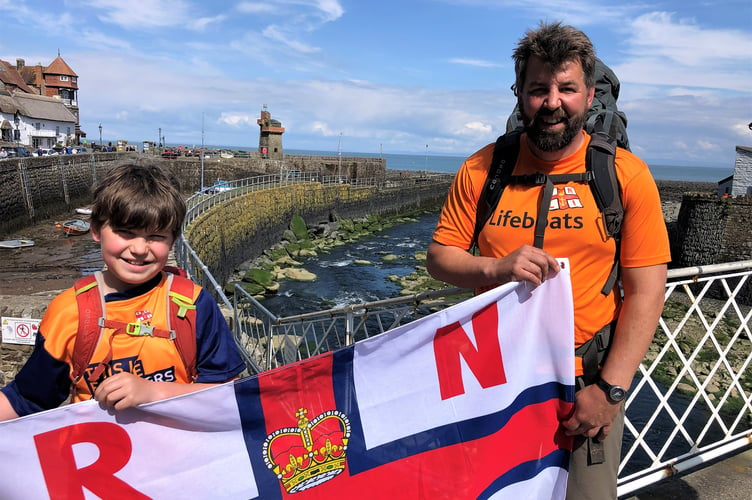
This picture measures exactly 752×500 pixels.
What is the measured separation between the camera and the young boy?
1.89 m

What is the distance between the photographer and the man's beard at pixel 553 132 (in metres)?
2.04

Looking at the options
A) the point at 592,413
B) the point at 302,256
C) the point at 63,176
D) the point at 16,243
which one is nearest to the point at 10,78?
the point at 63,176

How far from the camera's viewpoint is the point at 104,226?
1985 millimetres

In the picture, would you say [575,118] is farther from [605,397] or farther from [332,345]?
[332,345]

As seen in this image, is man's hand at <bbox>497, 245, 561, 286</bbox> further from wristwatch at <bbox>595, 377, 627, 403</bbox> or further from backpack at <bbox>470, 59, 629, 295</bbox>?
wristwatch at <bbox>595, 377, 627, 403</bbox>

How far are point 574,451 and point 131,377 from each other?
184cm

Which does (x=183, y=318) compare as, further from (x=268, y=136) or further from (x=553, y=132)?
(x=268, y=136)

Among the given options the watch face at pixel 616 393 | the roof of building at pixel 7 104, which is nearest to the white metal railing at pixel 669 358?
the watch face at pixel 616 393

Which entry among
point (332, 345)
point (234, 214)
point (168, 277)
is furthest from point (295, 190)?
point (168, 277)

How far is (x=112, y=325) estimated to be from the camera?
1957 mm

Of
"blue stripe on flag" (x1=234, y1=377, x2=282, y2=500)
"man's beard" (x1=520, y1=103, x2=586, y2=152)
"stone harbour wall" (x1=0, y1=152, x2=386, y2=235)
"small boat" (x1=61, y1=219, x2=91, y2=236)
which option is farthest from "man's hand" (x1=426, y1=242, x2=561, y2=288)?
"small boat" (x1=61, y1=219, x2=91, y2=236)

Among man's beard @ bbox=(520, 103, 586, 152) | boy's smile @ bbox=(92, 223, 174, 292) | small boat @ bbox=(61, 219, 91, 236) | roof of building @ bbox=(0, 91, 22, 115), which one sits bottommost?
small boat @ bbox=(61, 219, 91, 236)

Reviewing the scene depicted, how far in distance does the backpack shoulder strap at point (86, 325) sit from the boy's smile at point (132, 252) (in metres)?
0.08

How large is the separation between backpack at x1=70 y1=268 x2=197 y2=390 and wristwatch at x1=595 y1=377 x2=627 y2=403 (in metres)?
1.66
